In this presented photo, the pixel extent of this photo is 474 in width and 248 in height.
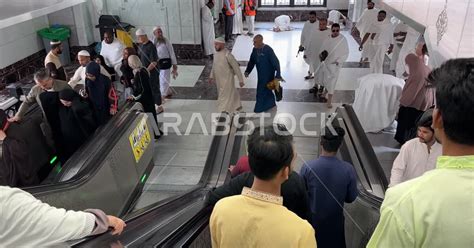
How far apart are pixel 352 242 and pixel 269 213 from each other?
2.24 meters

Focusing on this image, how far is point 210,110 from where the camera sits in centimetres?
777

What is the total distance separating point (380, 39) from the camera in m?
9.38

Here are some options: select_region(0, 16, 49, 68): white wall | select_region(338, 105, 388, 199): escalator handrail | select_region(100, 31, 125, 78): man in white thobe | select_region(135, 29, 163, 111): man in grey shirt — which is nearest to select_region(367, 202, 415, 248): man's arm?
select_region(338, 105, 388, 199): escalator handrail

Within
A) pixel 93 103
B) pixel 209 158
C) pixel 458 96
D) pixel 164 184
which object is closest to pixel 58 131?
pixel 93 103

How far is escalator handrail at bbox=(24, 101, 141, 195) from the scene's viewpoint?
3475 mm

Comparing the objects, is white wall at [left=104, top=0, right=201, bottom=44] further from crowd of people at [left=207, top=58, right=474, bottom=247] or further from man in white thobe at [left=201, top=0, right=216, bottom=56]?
crowd of people at [left=207, top=58, right=474, bottom=247]

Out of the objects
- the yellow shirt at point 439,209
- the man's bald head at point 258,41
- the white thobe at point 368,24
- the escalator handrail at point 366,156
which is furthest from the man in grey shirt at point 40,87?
the white thobe at point 368,24

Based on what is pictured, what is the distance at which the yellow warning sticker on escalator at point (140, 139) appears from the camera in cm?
518

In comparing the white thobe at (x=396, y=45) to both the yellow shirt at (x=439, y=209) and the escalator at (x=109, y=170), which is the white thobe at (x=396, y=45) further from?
the yellow shirt at (x=439, y=209)

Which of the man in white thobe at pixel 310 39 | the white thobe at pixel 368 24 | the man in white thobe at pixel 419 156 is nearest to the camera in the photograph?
the man in white thobe at pixel 419 156

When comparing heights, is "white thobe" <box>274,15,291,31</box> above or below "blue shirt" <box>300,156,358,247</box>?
below

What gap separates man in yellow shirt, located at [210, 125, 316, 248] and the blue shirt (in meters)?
1.16

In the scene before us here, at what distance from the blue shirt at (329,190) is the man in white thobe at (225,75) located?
3.99 meters

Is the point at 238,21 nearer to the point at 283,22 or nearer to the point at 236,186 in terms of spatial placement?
the point at 283,22
